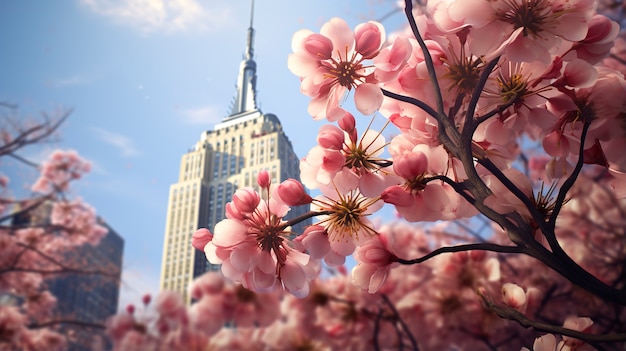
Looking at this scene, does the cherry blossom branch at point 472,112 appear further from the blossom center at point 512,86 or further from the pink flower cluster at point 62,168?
the pink flower cluster at point 62,168

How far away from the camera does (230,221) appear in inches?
13.2

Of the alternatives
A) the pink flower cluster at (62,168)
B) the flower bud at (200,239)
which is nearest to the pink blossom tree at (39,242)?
the pink flower cluster at (62,168)

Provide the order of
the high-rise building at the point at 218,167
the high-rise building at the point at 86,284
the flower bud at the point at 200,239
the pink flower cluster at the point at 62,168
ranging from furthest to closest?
1. the pink flower cluster at the point at 62,168
2. the high-rise building at the point at 86,284
3. the high-rise building at the point at 218,167
4. the flower bud at the point at 200,239

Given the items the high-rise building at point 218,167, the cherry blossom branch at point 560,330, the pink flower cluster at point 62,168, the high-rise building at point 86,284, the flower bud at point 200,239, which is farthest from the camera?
the pink flower cluster at point 62,168

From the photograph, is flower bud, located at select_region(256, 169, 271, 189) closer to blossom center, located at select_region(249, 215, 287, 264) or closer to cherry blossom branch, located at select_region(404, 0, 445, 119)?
blossom center, located at select_region(249, 215, 287, 264)

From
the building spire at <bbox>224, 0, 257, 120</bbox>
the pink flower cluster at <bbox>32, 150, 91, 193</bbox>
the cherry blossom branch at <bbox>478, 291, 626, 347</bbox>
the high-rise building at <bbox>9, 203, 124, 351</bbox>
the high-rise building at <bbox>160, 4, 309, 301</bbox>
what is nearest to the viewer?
the cherry blossom branch at <bbox>478, 291, 626, 347</bbox>

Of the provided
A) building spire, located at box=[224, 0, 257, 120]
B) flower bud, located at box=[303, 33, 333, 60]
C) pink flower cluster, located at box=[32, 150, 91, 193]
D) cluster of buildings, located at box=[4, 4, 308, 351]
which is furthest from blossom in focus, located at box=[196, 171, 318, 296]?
pink flower cluster, located at box=[32, 150, 91, 193]

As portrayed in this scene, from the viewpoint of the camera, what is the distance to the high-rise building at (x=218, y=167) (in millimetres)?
1205

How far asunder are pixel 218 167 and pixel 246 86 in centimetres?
44

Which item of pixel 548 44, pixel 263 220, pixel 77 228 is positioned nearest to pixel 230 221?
pixel 263 220

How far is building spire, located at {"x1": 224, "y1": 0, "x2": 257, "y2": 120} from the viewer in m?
1.45

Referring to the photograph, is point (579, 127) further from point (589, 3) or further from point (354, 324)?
point (354, 324)

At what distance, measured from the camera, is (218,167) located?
1798 millimetres

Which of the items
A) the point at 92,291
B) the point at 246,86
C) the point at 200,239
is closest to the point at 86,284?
the point at 92,291
